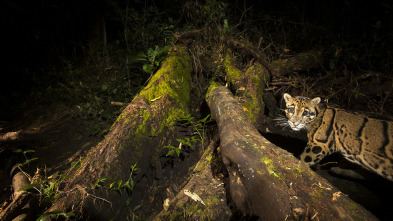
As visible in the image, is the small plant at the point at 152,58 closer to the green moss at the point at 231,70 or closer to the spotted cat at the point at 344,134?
the green moss at the point at 231,70

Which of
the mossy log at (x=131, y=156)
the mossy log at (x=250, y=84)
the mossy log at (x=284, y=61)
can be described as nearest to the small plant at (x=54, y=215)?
the mossy log at (x=131, y=156)

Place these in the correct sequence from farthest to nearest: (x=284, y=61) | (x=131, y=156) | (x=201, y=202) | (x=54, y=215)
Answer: (x=284, y=61), (x=131, y=156), (x=201, y=202), (x=54, y=215)

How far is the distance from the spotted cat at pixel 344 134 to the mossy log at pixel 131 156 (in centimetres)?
218

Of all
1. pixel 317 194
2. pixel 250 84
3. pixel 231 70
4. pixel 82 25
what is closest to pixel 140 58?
pixel 231 70

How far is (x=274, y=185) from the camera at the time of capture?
5.94 feet

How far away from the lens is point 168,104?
3381 mm

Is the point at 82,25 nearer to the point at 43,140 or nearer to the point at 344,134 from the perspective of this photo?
the point at 43,140

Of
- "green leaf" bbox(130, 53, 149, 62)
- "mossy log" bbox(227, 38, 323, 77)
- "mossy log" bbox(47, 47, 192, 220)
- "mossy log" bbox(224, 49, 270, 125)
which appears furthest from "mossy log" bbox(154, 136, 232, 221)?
"mossy log" bbox(227, 38, 323, 77)

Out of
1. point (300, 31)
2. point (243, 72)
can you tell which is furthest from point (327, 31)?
point (243, 72)

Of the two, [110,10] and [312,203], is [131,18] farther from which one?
[312,203]

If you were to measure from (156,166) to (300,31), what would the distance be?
25.3 ft

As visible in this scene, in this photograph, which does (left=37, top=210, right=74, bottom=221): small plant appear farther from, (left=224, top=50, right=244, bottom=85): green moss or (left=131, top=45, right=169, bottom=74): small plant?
(left=224, top=50, right=244, bottom=85): green moss

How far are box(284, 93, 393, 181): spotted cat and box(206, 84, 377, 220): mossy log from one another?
1566 millimetres

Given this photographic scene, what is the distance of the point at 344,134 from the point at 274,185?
7.22 feet
